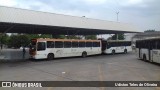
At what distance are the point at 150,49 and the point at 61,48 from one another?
1161 centimetres

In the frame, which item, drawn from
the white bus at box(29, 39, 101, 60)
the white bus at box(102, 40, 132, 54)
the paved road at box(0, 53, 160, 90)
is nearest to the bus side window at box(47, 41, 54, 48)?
the white bus at box(29, 39, 101, 60)

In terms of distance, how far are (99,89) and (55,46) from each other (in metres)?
19.5

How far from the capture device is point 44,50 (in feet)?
94.6

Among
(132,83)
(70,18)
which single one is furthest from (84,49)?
(132,83)

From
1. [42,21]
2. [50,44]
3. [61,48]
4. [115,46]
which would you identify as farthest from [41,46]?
[115,46]

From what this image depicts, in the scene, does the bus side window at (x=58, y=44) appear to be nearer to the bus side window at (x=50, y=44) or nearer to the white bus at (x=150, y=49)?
the bus side window at (x=50, y=44)

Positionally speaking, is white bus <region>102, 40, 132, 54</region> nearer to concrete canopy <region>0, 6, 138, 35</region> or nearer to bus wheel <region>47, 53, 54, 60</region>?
concrete canopy <region>0, 6, 138, 35</region>

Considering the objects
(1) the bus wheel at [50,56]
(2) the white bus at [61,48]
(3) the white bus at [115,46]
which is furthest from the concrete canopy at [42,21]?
(1) the bus wheel at [50,56]

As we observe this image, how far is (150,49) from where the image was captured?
24297 millimetres

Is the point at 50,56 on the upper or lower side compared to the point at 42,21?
lower

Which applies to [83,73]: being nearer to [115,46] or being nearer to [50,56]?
[50,56]

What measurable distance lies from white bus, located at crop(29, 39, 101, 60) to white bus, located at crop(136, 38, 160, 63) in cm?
791

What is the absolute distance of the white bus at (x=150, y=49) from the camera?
2214cm

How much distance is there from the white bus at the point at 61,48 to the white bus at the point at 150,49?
791 cm
